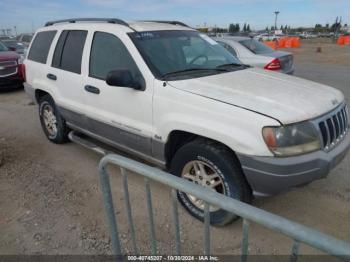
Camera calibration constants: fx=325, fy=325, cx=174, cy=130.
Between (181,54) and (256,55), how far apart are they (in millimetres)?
4780

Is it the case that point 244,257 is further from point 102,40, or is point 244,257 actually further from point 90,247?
point 102,40

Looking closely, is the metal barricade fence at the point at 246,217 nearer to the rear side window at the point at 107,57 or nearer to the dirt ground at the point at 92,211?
the dirt ground at the point at 92,211

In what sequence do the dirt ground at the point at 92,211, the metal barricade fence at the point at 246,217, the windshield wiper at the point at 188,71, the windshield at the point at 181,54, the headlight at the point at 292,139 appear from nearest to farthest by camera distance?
the metal barricade fence at the point at 246,217
the headlight at the point at 292,139
the dirt ground at the point at 92,211
the windshield wiper at the point at 188,71
the windshield at the point at 181,54

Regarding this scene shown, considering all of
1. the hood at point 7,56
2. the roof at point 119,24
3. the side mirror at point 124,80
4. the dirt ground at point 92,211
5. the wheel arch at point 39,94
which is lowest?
the dirt ground at point 92,211

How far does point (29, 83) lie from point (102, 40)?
7.32ft

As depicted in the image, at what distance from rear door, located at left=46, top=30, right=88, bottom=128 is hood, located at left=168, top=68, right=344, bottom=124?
1705 mm

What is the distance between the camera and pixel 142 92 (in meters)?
3.42

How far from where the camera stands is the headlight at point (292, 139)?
259 cm

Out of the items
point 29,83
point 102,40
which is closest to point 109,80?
point 102,40

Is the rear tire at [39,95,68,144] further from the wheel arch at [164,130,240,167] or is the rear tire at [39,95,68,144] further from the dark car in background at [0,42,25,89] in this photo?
the dark car in background at [0,42,25,89]

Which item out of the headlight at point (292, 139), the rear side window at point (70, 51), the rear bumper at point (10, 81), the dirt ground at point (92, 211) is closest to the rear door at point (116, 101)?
A: the rear side window at point (70, 51)

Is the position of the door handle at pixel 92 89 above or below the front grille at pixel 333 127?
above

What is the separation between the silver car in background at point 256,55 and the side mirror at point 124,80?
5033 mm

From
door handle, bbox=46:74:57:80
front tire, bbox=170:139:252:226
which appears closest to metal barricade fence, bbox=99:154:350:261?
front tire, bbox=170:139:252:226
